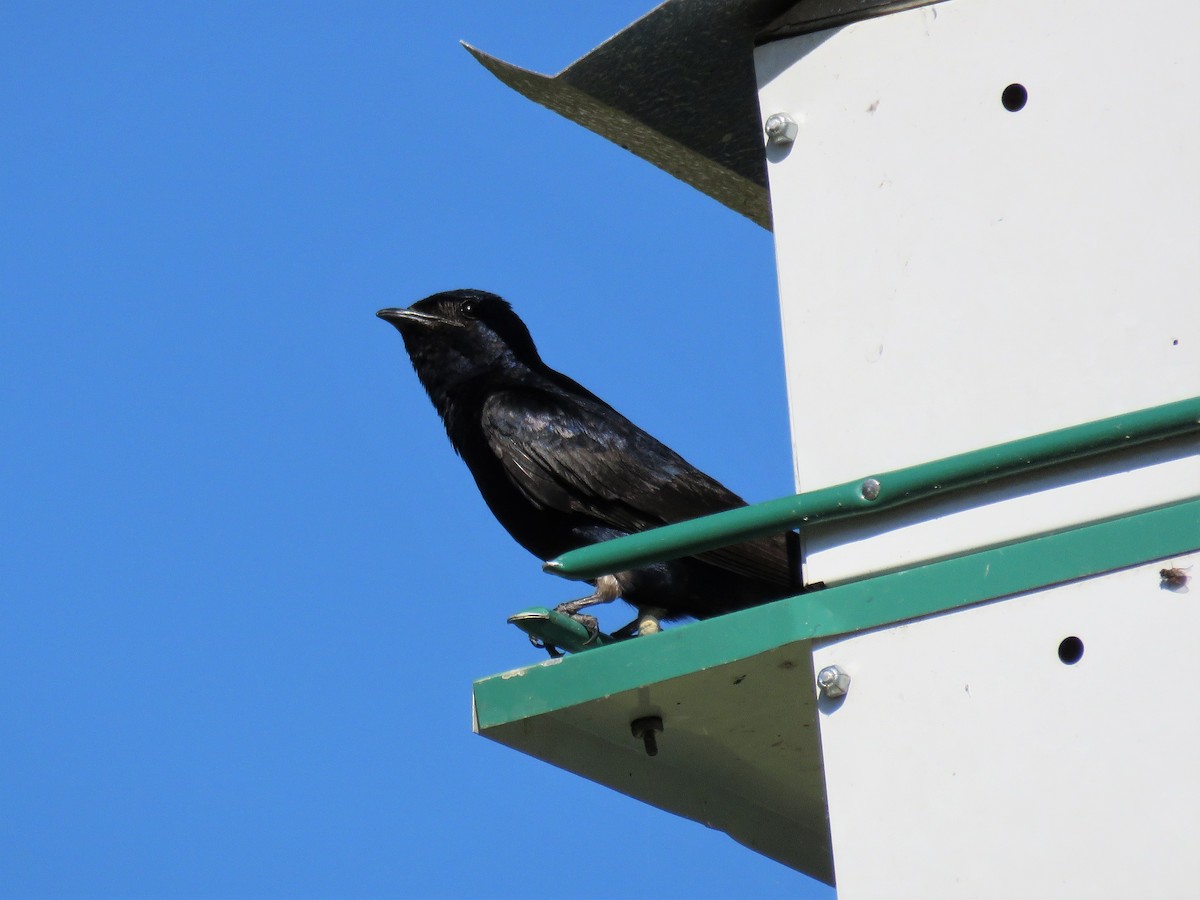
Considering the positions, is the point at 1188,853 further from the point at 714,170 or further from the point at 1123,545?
the point at 714,170

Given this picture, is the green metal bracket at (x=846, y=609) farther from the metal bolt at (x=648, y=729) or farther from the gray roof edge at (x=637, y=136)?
the gray roof edge at (x=637, y=136)

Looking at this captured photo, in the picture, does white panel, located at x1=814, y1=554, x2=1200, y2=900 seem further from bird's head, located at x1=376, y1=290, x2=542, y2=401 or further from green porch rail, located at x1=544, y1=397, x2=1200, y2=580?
bird's head, located at x1=376, y1=290, x2=542, y2=401

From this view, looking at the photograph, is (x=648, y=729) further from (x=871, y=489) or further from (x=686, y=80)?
(x=686, y=80)

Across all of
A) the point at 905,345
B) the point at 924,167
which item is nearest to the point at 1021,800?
the point at 905,345

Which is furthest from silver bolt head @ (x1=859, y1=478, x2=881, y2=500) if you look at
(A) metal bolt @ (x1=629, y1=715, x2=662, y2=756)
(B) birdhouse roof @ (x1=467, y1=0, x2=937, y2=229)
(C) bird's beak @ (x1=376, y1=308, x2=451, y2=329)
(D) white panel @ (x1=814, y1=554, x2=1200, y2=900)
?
(C) bird's beak @ (x1=376, y1=308, x2=451, y2=329)

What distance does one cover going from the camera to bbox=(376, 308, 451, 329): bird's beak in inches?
278

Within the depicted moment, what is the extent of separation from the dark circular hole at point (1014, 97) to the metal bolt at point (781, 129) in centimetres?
47

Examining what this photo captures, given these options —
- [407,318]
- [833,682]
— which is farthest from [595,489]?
[833,682]

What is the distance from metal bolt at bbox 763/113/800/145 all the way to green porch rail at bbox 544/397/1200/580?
97 centimetres

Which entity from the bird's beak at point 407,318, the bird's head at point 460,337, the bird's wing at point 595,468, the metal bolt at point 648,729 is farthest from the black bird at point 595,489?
the metal bolt at point 648,729

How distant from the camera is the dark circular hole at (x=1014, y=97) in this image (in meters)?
4.19

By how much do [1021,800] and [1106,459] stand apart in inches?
26.6

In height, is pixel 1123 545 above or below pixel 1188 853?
above

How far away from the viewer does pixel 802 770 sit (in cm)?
453
